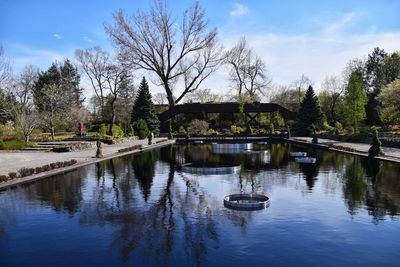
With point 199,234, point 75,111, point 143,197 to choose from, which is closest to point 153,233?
point 199,234

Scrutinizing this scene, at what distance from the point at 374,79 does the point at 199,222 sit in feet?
189

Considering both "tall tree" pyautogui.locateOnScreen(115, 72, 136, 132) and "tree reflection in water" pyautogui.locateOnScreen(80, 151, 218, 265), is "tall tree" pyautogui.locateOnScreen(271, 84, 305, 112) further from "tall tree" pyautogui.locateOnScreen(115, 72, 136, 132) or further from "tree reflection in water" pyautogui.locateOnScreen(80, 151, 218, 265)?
"tree reflection in water" pyautogui.locateOnScreen(80, 151, 218, 265)

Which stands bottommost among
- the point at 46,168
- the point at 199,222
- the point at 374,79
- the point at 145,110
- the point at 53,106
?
the point at 199,222

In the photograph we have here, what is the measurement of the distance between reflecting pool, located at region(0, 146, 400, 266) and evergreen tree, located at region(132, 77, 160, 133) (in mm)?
32161

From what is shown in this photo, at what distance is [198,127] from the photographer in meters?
50.4

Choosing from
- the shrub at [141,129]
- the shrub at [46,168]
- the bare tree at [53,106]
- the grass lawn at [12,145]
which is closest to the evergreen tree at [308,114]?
the shrub at [141,129]

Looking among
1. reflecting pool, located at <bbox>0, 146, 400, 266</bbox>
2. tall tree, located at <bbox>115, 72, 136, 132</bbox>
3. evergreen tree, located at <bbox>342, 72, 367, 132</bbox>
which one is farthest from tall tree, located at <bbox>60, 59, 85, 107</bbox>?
reflecting pool, located at <bbox>0, 146, 400, 266</bbox>

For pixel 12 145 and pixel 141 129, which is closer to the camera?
pixel 12 145

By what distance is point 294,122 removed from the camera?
2039 inches

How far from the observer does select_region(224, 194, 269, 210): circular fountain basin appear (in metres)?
10.2

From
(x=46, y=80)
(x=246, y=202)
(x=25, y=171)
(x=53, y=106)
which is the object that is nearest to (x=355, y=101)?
(x=246, y=202)

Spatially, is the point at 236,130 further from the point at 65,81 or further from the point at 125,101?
the point at 65,81

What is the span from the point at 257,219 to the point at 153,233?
2.62m

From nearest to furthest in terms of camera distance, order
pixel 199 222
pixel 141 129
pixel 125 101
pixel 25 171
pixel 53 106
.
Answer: pixel 199 222
pixel 25 171
pixel 141 129
pixel 53 106
pixel 125 101
